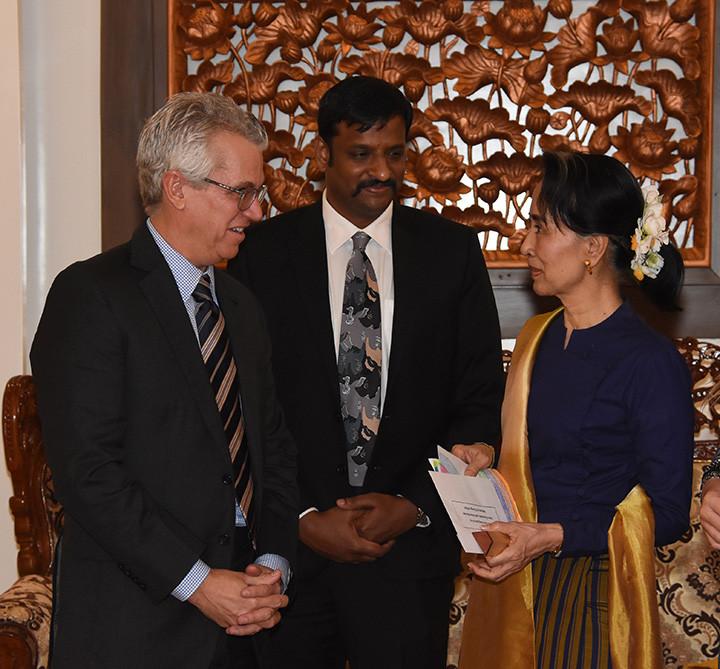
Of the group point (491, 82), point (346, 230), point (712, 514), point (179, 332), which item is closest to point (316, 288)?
point (346, 230)

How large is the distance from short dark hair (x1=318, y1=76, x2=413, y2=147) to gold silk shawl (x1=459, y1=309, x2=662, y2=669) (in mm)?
639

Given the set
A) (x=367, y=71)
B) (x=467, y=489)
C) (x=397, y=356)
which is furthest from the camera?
(x=367, y=71)

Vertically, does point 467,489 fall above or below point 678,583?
above

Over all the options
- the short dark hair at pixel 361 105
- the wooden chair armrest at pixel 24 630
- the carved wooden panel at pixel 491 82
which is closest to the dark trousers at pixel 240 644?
the wooden chair armrest at pixel 24 630

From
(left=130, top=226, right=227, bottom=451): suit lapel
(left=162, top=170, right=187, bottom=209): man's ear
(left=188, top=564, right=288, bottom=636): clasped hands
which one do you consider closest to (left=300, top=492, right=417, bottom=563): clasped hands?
(left=188, top=564, right=288, bottom=636): clasped hands

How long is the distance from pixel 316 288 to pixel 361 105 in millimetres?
471

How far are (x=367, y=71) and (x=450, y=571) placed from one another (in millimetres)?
1738

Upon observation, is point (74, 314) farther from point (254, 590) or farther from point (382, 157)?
point (382, 157)

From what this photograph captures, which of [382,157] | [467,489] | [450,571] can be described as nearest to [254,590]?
[467,489]

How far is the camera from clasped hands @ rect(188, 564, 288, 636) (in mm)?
1986

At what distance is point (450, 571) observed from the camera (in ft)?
8.84

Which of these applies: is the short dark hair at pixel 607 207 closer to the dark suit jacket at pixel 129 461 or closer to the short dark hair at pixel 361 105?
the short dark hair at pixel 361 105

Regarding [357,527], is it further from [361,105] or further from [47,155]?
[47,155]

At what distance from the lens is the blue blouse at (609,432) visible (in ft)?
7.25
